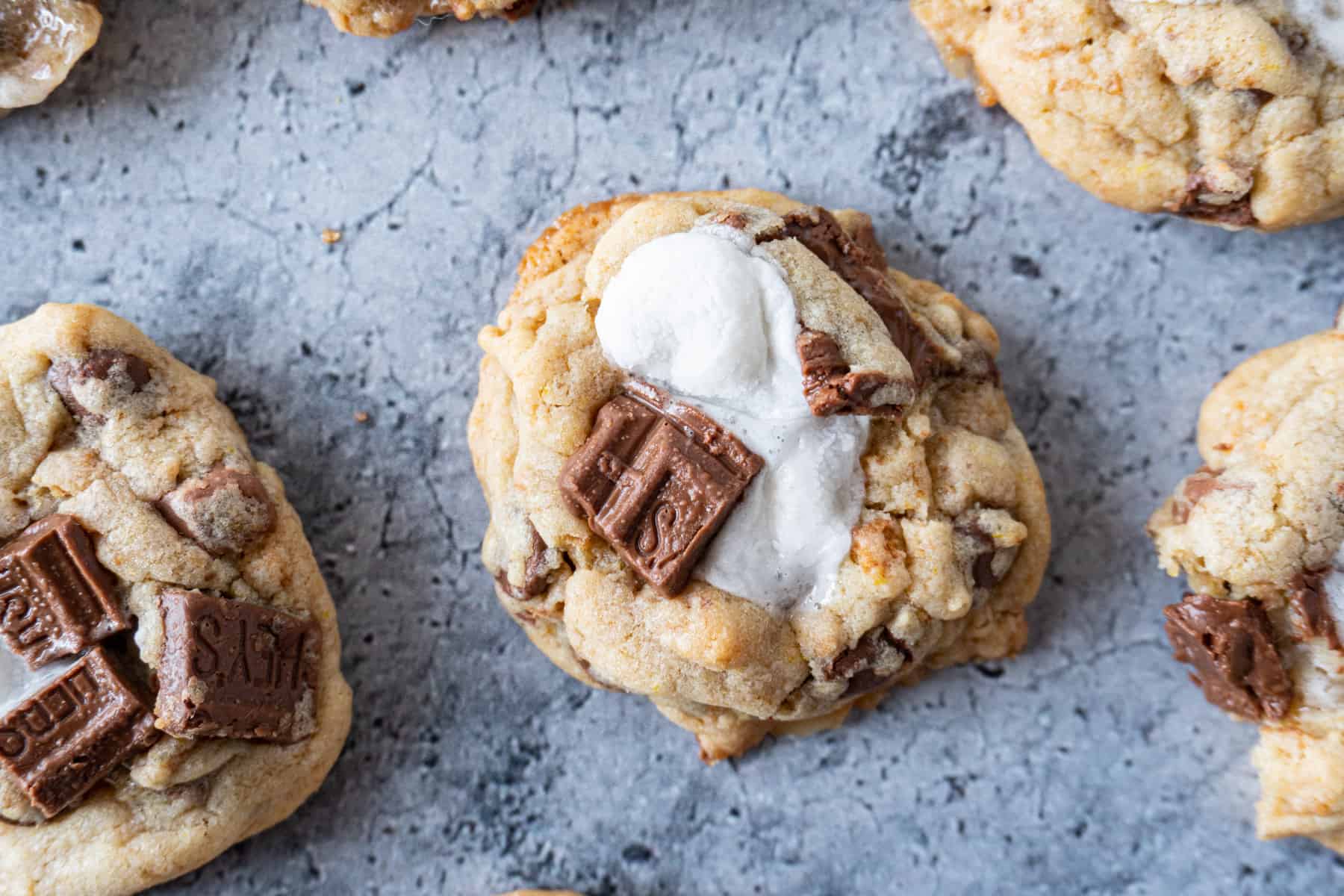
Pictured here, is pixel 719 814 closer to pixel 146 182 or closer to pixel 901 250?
pixel 901 250

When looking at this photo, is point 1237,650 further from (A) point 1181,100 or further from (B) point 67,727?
(B) point 67,727

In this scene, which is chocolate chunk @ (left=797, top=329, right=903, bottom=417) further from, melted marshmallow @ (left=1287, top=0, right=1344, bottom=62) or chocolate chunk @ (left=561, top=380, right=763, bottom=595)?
melted marshmallow @ (left=1287, top=0, right=1344, bottom=62)

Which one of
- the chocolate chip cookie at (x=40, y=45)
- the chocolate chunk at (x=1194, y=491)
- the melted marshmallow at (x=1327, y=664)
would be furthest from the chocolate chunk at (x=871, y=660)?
the chocolate chip cookie at (x=40, y=45)

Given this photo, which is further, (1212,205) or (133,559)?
(1212,205)

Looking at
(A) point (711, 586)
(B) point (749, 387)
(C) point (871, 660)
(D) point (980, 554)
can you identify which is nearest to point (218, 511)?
(A) point (711, 586)

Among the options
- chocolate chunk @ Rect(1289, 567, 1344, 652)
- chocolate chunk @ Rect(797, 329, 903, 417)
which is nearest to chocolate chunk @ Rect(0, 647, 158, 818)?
chocolate chunk @ Rect(797, 329, 903, 417)

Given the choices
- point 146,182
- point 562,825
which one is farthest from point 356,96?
point 562,825
